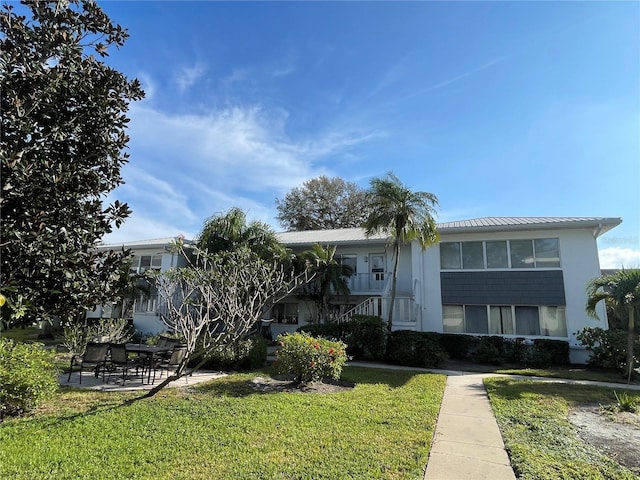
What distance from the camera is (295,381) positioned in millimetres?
9578

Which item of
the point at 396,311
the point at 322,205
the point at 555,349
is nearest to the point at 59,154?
the point at 396,311

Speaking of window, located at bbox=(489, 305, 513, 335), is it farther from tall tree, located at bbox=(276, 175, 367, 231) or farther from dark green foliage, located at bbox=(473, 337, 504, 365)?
tall tree, located at bbox=(276, 175, 367, 231)

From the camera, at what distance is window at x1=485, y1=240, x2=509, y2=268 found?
1639 cm

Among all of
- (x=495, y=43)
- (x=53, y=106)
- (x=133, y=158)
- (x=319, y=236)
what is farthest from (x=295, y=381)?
(x=319, y=236)

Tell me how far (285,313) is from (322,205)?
19.8m

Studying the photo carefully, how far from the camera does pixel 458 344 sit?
15609 millimetres

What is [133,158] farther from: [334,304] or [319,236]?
[319,236]

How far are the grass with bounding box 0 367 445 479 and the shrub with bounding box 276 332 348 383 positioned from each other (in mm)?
970

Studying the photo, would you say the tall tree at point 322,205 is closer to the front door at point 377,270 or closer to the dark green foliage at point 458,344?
the front door at point 377,270

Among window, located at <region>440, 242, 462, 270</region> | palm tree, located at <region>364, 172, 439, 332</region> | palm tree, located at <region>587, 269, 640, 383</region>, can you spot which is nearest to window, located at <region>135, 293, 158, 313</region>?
palm tree, located at <region>364, 172, 439, 332</region>

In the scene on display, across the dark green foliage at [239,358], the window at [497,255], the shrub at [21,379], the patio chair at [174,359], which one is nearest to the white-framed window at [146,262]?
the dark green foliage at [239,358]

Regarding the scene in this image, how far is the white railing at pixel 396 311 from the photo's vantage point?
53.1 feet

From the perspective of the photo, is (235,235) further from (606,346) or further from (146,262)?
(606,346)

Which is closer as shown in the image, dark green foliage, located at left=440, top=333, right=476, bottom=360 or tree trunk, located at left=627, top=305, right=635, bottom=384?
tree trunk, located at left=627, top=305, right=635, bottom=384
